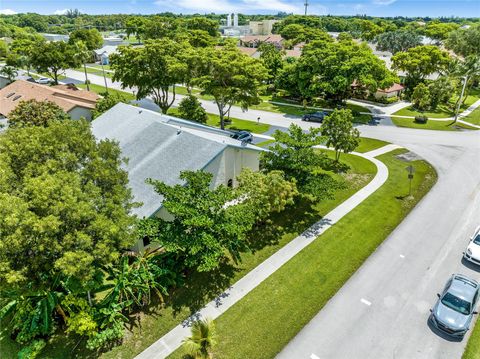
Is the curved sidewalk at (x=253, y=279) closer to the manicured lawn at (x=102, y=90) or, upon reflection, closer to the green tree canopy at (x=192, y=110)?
the green tree canopy at (x=192, y=110)

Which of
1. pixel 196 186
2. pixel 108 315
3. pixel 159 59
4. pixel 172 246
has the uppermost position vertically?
pixel 159 59

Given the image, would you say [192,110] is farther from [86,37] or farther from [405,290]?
[86,37]

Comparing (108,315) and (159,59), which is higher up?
(159,59)

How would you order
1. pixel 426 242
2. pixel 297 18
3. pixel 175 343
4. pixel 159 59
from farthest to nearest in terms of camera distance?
1. pixel 297 18
2. pixel 159 59
3. pixel 426 242
4. pixel 175 343

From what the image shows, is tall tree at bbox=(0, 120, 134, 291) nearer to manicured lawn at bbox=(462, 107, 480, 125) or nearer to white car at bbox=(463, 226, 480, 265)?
white car at bbox=(463, 226, 480, 265)

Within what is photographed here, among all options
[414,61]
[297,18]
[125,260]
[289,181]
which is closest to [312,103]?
[414,61]

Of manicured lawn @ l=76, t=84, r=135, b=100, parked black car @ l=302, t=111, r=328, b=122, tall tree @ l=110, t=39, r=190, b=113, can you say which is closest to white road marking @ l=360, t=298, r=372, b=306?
tall tree @ l=110, t=39, r=190, b=113

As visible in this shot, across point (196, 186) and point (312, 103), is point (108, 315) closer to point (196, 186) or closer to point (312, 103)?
point (196, 186)
